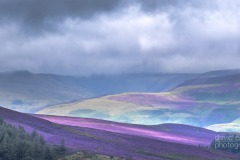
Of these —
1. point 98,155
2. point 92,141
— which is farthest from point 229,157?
point 98,155

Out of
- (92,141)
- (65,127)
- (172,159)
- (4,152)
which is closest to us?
(4,152)

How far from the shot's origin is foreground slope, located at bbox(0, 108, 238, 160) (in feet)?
176

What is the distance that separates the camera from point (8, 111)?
6700 cm

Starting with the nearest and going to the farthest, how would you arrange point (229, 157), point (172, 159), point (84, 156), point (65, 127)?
1. point (84, 156)
2. point (172, 159)
3. point (229, 157)
4. point (65, 127)

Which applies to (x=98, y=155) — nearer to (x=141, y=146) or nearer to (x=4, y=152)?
(x=4, y=152)

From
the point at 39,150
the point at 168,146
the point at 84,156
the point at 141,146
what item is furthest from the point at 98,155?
the point at 168,146

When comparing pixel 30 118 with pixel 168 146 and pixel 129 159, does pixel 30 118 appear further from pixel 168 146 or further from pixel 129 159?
pixel 129 159

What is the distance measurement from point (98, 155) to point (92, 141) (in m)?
11.2

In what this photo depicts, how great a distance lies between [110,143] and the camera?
6003 cm

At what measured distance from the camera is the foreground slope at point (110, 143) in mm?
53688

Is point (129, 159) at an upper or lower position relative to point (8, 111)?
lower

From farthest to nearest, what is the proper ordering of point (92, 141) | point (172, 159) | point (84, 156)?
point (92, 141) < point (172, 159) < point (84, 156)

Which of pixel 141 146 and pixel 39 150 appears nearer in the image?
pixel 39 150

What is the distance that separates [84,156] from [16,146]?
21.8 feet
